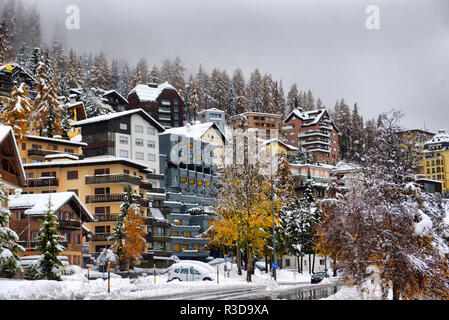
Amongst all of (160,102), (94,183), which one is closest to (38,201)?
(94,183)

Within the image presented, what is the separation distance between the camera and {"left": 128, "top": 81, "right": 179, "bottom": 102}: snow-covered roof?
144 meters

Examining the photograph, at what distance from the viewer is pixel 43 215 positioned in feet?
168

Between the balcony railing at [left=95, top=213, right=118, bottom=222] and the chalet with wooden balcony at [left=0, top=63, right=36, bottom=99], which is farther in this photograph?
the chalet with wooden balcony at [left=0, top=63, right=36, bottom=99]

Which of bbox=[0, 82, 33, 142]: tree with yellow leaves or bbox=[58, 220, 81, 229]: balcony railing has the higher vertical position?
bbox=[0, 82, 33, 142]: tree with yellow leaves

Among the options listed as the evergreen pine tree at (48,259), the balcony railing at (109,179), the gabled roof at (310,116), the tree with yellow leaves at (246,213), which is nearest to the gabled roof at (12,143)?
the evergreen pine tree at (48,259)

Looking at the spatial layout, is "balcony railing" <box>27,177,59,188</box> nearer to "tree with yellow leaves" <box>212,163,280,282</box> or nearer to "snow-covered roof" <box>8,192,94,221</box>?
"snow-covered roof" <box>8,192,94,221</box>

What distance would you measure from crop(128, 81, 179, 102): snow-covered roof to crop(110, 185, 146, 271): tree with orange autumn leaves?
270 feet

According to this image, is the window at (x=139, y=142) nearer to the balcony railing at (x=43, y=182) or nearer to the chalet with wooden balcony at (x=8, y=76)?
the balcony railing at (x=43, y=182)

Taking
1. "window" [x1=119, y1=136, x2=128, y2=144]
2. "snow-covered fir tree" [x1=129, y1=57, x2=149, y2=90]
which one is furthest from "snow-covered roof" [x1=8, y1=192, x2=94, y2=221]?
"snow-covered fir tree" [x1=129, y1=57, x2=149, y2=90]

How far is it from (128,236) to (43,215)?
12.6 metres

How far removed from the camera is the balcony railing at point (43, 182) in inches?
2916

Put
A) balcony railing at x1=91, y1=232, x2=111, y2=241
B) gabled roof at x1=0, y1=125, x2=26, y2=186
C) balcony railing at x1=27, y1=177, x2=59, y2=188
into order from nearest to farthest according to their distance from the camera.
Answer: gabled roof at x1=0, y1=125, x2=26, y2=186 < balcony railing at x1=91, y1=232, x2=111, y2=241 < balcony railing at x1=27, y1=177, x2=59, y2=188

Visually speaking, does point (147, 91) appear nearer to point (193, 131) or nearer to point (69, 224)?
point (193, 131)
